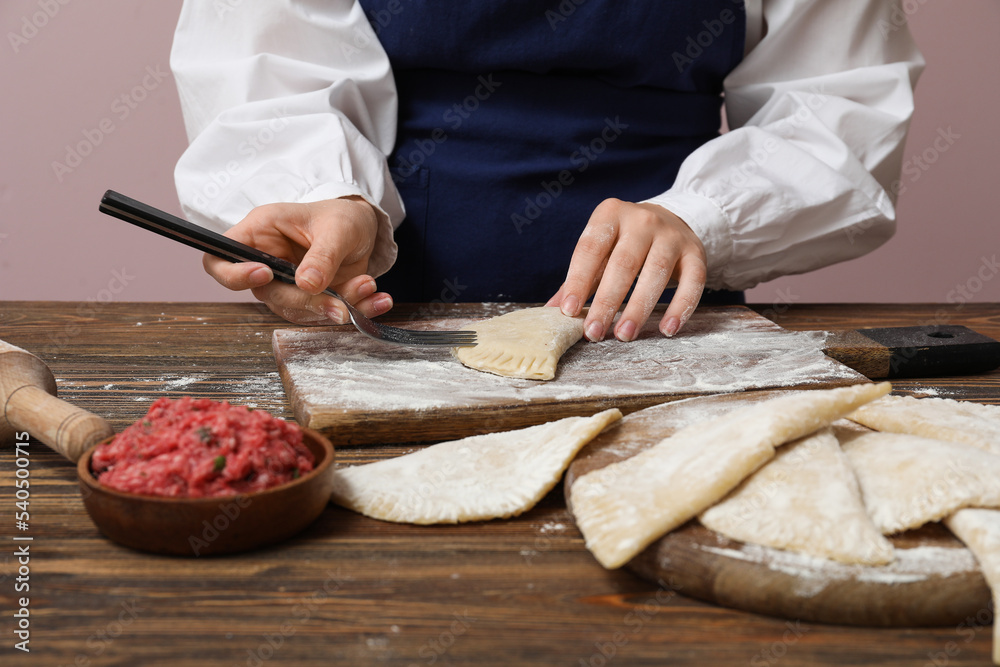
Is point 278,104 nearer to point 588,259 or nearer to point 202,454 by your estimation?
point 588,259

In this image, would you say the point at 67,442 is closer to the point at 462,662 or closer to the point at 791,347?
the point at 462,662

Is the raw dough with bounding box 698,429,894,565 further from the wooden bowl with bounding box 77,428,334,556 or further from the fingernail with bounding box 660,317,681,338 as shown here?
the fingernail with bounding box 660,317,681,338

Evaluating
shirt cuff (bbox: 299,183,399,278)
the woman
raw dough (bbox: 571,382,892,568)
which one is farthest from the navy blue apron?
raw dough (bbox: 571,382,892,568)

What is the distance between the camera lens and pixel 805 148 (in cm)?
205

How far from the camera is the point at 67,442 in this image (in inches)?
40.3

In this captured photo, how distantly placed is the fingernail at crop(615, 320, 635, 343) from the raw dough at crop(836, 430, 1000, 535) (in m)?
0.69

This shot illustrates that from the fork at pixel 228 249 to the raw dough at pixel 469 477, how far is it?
472 mm

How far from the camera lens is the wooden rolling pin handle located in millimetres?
1026

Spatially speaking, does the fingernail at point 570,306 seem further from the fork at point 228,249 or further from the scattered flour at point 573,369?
the fork at point 228,249

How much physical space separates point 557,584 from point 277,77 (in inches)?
62.9

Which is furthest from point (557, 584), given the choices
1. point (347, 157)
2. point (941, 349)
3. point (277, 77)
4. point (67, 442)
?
point (277, 77)

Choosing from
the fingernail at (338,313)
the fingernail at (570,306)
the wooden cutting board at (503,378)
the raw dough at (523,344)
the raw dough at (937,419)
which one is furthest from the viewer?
the fingernail at (570,306)

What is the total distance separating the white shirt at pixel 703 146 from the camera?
1.92 m

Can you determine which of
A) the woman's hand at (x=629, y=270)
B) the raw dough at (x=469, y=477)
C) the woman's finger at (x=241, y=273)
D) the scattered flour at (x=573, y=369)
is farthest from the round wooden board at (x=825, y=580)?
the woman's finger at (x=241, y=273)
